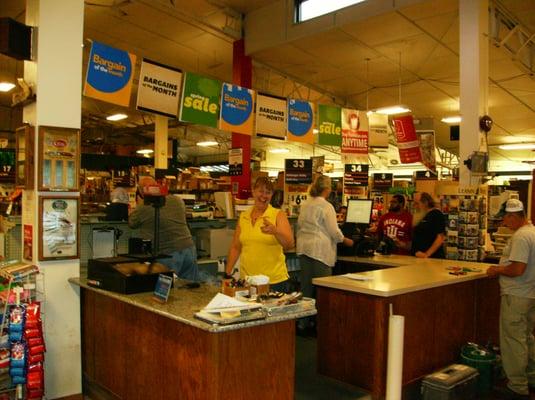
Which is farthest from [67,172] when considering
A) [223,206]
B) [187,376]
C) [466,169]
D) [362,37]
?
[362,37]

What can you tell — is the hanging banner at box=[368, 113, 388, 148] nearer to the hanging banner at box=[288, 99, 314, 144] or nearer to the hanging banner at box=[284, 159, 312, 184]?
the hanging banner at box=[284, 159, 312, 184]

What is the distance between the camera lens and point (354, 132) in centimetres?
812

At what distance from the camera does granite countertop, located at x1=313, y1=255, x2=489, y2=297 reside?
12.5 feet

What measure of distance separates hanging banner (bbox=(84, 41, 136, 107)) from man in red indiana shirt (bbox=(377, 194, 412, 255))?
3576 millimetres

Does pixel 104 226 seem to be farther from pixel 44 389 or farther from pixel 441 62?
pixel 441 62

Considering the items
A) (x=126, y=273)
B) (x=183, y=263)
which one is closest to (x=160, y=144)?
(x=183, y=263)

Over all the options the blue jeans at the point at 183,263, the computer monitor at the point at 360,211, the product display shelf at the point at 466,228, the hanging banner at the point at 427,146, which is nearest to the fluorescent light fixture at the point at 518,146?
the hanging banner at the point at 427,146

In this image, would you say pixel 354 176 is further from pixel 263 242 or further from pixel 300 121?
pixel 263 242

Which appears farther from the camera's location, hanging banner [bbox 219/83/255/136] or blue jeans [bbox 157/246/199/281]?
hanging banner [bbox 219/83/255/136]

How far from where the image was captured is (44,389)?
3490mm

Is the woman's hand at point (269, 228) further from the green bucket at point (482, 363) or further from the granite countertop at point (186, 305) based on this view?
the green bucket at point (482, 363)

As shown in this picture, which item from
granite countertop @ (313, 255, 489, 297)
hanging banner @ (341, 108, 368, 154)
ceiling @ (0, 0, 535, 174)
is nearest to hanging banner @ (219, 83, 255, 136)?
hanging banner @ (341, 108, 368, 154)

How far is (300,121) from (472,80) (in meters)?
2.43

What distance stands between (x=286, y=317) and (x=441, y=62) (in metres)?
7.94
